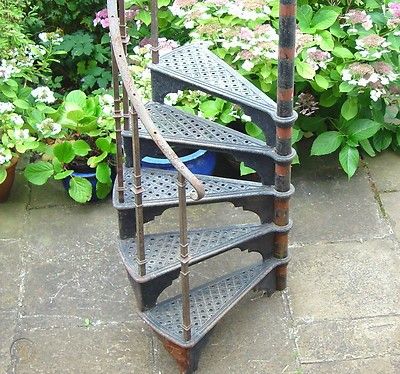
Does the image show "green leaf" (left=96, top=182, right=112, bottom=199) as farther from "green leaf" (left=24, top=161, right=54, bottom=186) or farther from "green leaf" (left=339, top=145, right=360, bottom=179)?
"green leaf" (left=339, top=145, right=360, bottom=179)

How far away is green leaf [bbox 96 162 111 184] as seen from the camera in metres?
4.68

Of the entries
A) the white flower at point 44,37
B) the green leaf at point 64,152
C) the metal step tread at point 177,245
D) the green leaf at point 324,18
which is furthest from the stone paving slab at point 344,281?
the white flower at point 44,37

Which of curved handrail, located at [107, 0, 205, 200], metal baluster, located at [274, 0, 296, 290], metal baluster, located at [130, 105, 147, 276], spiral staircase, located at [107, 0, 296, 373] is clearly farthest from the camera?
spiral staircase, located at [107, 0, 296, 373]

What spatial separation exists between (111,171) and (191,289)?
1.11 meters

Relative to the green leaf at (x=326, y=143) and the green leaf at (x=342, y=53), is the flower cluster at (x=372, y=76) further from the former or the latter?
the green leaf at (x=326, y=143)

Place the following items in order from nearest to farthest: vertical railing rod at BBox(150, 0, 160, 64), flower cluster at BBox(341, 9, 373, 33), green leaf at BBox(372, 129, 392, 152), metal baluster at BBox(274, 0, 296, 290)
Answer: metal baluster at BBox(274, 0, 296, 290) → vertical railing rod at BBox(150, 0, 160, 64) → flower cluster at BBox(341, 9, 373, 33) → green leaf at BBox(372, 129, 392, 152)

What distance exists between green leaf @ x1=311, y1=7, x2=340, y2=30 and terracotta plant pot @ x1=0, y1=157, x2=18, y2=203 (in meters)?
1.93

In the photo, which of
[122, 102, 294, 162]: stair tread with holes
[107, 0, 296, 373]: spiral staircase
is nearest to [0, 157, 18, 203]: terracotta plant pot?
[107, 0, 296, 373]: spiral staircase

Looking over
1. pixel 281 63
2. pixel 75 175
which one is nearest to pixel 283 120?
pixel 281 63

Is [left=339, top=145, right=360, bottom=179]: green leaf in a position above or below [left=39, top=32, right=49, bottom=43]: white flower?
below

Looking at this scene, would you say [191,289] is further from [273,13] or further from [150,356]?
[273,13]

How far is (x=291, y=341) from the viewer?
12.9 feet

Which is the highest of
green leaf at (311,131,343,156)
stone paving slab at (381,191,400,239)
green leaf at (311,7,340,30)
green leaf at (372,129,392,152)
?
green leaf at (311,7,340,30)

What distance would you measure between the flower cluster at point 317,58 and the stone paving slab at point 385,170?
83 centimetres
